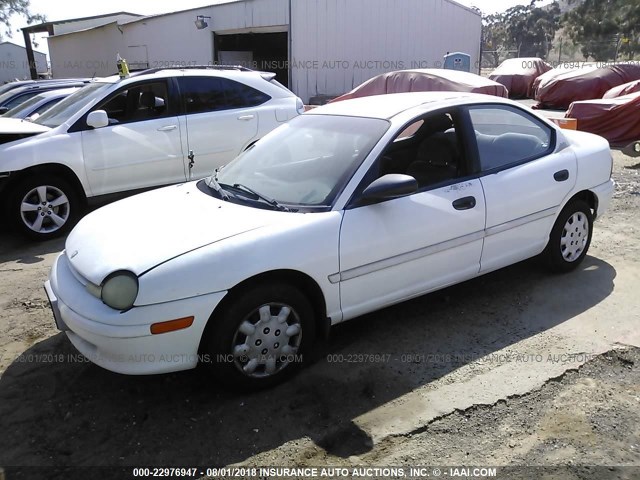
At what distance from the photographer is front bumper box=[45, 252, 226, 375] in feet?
9.00

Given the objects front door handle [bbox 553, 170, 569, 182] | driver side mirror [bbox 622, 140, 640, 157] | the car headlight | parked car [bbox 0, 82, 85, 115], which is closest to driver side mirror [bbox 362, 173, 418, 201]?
the car headlight

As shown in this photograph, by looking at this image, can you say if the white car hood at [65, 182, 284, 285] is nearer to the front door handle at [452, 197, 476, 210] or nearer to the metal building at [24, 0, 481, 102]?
the front door handle at [452, 197, 476, 210]

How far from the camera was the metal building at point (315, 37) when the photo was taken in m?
18.3

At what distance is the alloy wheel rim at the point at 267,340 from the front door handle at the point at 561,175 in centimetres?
242

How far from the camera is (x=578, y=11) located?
52.9 m

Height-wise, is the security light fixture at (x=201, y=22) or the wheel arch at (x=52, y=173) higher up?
the security light fixture at (x=201, y=22)

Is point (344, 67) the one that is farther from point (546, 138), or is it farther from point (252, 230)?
point (252, 230)

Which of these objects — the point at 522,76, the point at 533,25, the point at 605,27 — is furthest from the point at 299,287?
the point at 533,25

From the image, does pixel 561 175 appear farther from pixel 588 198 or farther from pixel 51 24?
pixel 51 24

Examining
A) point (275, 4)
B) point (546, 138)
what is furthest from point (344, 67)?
point (546, 138)

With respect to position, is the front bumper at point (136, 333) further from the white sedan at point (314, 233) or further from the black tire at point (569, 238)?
the black tire at point (569, 238)

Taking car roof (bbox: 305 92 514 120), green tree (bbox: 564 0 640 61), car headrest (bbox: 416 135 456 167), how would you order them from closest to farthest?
car roof (bbox: 305 92 514 120) → car headrest (bbox: 416 135 456 167) → green tree (bbox: 564 0 640 61)

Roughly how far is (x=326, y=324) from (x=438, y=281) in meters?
0.90

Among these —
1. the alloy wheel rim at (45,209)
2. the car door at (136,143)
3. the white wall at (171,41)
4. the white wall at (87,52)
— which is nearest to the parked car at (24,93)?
the car door at (136,143)
